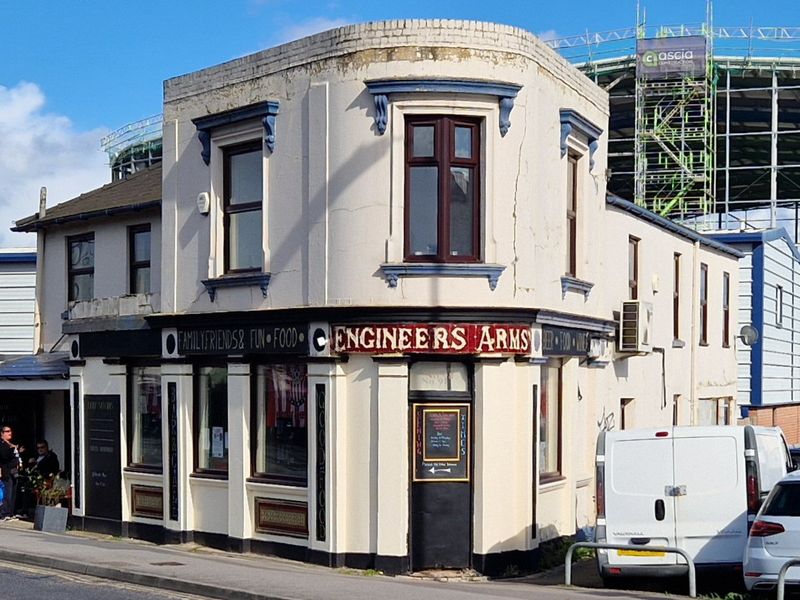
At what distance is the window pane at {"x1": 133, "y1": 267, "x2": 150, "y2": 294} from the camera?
21.2 meters

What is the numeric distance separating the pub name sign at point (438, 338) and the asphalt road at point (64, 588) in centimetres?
411

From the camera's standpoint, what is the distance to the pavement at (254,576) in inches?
528

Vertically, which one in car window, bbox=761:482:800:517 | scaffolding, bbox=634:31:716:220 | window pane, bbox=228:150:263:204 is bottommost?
car window, bbox=761:482:800:517

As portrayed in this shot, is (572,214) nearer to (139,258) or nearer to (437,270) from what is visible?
(437,270)

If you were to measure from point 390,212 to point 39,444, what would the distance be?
10.0 meters

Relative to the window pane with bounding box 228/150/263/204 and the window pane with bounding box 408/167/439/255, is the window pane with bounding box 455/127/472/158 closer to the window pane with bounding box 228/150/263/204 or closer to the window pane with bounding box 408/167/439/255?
the window pane with bounding box 408/167/439/255

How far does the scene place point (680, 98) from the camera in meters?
47.9

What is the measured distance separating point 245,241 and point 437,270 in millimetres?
3469

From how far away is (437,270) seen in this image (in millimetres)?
15930

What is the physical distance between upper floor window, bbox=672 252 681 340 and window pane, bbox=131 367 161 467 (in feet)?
35.1

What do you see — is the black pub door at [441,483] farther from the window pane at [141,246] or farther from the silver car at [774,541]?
the window pane at [141,246]

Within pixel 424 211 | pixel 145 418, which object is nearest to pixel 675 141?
pixel 145 418

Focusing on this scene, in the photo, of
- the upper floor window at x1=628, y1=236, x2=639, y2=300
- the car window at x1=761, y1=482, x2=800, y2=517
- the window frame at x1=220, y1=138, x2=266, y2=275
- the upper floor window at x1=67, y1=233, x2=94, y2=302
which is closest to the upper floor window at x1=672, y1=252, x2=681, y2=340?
the upper floor window at x1=628, y1=236, x2=639, y2=300

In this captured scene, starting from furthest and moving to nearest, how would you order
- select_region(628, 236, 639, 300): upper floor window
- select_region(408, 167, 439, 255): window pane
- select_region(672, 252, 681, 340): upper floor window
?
1. select_region(672, 252, 681, 340): upper floor window
2. select_region(628, 236, 639, 300): upper floor window
3. select_region(408, 167, 439, 255): window pane
